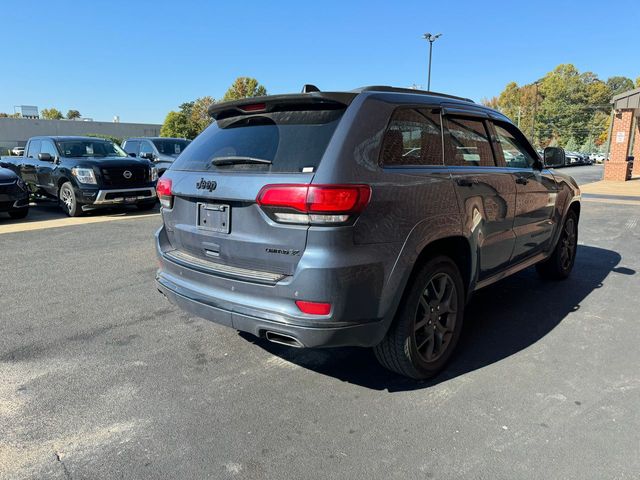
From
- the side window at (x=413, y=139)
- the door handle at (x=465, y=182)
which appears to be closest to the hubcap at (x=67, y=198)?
the side window at (x=413, y=139)

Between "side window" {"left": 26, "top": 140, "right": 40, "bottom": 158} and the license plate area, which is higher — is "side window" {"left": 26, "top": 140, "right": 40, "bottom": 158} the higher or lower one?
the higher one

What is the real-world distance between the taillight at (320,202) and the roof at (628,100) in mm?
23191

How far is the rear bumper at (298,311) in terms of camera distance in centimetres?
252

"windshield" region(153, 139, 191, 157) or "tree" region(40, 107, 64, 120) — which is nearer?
"windshield" region(153, 139, 191, 157)

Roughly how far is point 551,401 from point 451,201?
139cm

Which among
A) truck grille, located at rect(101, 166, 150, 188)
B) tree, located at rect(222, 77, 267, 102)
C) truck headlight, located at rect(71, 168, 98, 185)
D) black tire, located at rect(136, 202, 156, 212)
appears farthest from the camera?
tree, located at rect(222, 77, 267, 102)

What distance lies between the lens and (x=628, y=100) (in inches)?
837

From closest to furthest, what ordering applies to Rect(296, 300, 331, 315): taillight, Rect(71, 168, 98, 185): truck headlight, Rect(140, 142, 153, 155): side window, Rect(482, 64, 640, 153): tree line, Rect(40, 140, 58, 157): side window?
Rect(296, 300, 331, 315): taillight
Rect(71, 168, 98, 185): truck headlight
Rect(40, 140, 58, 157): side window
Rect(140, 142, 153, 155): side window
Rect(482, 64, 640, 153): tree line

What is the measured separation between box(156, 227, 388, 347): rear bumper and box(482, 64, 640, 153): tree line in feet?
261

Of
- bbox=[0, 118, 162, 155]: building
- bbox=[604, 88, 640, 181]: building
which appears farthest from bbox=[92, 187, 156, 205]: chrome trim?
bbox=[0, 118, 162, 155]: building

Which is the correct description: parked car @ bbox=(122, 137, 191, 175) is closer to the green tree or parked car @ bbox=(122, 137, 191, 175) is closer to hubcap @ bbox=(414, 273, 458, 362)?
hubcap @ bbox=(414, 273, 458, 362)

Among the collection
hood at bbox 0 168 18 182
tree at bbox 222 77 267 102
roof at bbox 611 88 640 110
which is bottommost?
hood at bbox 0 168 18 182

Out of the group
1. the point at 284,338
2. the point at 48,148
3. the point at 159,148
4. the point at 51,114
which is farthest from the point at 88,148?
the point at 51,114

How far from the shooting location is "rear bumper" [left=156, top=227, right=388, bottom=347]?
2523 millimetres
